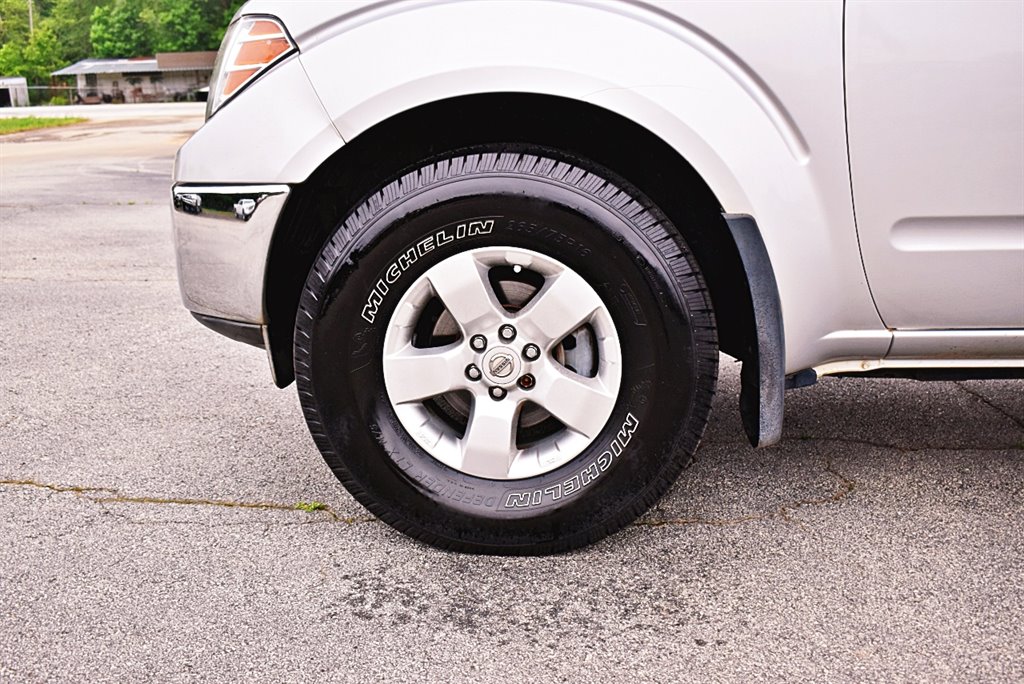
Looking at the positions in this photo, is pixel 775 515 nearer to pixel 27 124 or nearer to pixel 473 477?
pixel 473 477

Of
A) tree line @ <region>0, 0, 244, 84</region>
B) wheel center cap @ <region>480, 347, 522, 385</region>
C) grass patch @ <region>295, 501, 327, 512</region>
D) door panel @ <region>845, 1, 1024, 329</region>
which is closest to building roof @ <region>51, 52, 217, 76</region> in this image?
tree line @ <region>0, 0, 244, 84</region>

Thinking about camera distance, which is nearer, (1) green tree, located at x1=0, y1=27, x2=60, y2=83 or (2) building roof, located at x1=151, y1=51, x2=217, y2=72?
(2) building roof, located at x1=151, y1=51, x2=217, y2=72

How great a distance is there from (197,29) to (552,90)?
102863 millimetres

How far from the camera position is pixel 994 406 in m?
3.62

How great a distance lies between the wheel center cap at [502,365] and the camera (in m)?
2.49

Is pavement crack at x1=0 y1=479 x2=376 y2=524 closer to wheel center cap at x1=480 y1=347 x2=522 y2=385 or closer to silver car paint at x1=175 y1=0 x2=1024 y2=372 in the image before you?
wheel center cap at x1=480 y1=347 x2=522 y2=385

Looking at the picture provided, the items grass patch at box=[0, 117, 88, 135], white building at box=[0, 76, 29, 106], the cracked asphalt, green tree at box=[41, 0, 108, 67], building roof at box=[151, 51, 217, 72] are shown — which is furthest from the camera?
green tree at box=[41, 0, 108, 67]

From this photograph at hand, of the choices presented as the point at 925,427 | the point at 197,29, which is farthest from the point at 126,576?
the point at 197,29

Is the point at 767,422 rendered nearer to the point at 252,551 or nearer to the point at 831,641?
the point at 831,641

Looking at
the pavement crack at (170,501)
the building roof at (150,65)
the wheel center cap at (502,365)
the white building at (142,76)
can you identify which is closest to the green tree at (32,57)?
the building roof at (150,65)

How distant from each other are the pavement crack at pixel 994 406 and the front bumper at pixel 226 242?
247 centimetres

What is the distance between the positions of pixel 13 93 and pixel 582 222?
5861 cm

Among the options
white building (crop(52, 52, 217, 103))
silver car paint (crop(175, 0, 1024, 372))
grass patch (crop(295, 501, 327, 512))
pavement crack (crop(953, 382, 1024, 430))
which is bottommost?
white building (crop(52, 52, 217, 103))

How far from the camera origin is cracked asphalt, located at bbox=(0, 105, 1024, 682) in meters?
2.14
